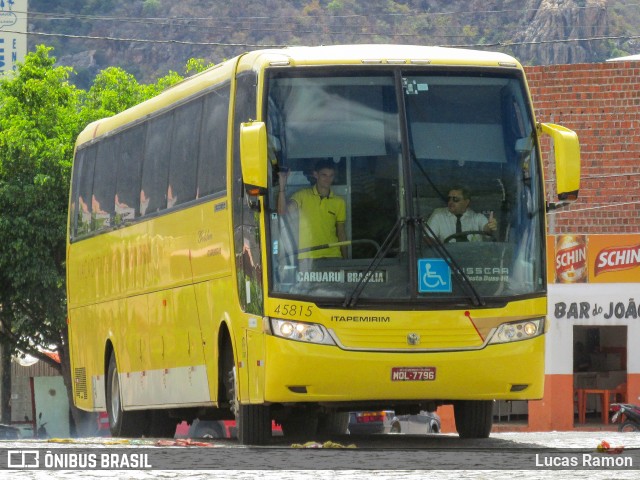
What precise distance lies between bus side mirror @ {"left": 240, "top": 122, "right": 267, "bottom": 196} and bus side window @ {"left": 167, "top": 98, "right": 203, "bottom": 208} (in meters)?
2.63

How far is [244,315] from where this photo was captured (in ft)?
48.2

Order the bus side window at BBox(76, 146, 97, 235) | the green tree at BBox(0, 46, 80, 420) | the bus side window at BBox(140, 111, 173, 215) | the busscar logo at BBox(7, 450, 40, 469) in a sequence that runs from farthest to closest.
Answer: the green tree at BBox(0, 46, 80, 420)
the bus side window at BBox(76, 146, 97, 235)
the bus side window at BBox(140, 111, 173, 215)
the busscar logo at BBox(7, 450, 40, 469)

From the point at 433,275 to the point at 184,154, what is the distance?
3.79 m

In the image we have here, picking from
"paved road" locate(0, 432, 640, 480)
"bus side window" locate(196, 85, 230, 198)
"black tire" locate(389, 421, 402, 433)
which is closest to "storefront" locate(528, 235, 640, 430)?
"black tire" locate(389, 421, 402, 433)

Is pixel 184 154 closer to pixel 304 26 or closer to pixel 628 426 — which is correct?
pixel 628 426

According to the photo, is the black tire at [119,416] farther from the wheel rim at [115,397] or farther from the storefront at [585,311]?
the storefront at [585,311]

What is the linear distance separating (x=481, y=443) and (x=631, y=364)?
61.2ft

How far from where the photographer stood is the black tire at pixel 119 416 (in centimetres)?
1998

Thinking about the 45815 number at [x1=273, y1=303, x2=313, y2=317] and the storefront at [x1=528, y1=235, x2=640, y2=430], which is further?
the storefront at [x1=528, y1=235, x2=640, y2=430]

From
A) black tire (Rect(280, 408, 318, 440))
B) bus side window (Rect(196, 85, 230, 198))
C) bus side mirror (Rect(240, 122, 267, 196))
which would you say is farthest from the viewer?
black tire (Rect(280, 408, 318, 440))

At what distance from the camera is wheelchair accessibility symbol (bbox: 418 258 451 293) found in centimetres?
1409

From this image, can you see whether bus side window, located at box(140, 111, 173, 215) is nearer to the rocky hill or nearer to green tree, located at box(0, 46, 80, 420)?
green tree, located at box(0, 46, 80, 420)

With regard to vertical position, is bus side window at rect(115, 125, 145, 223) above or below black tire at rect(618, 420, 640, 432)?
above

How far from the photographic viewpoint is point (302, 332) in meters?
14.0
